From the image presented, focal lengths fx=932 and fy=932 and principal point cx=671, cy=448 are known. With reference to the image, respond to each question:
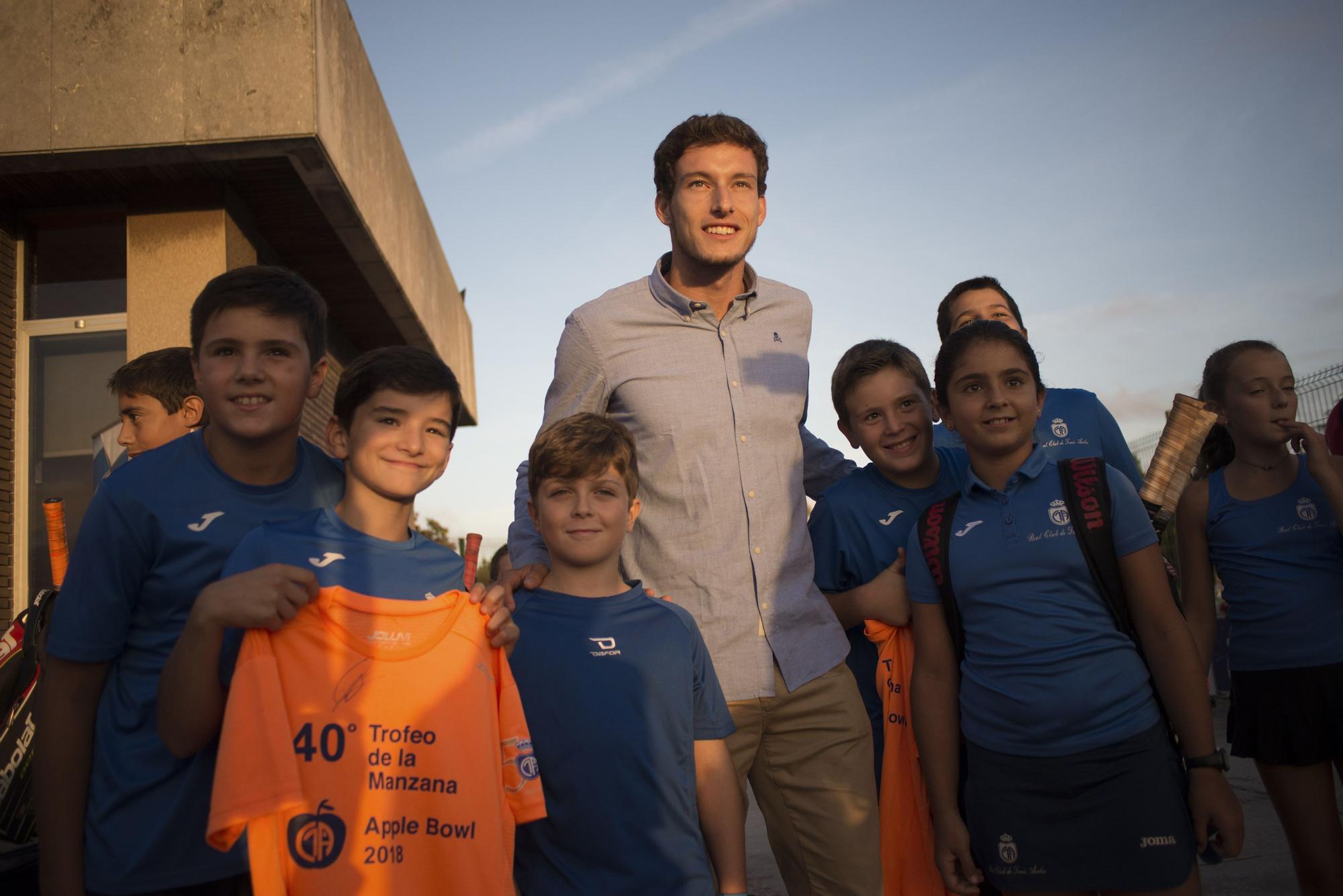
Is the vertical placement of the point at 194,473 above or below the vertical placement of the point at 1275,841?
above

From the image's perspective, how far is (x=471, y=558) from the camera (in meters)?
2.21

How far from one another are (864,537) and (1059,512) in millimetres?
638

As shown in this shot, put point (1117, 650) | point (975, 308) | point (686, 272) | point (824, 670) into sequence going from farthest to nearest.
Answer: point (975, 308)
point (686, 272)
point (824, 670)
point (1117, 650)

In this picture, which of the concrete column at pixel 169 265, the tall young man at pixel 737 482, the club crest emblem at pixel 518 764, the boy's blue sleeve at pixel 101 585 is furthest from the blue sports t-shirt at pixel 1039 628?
the concrete column at pixel 169 265

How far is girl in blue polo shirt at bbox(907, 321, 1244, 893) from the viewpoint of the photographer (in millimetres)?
2420

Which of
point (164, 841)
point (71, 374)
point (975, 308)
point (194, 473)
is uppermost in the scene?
point (71, 374)

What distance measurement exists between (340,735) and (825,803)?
53.2 inches

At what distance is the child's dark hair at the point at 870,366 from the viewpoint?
3188 millimetres

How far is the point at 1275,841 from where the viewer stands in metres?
5.04

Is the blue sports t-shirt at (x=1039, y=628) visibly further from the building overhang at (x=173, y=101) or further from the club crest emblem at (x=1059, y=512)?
the building overhang at (x=173, y=101)

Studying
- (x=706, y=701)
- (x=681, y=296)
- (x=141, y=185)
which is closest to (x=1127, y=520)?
(x=706, y=701)

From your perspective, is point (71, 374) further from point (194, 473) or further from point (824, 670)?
point (824, 670)

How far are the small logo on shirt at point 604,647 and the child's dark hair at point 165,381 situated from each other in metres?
2.29

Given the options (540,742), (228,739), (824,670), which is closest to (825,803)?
(824,670)
